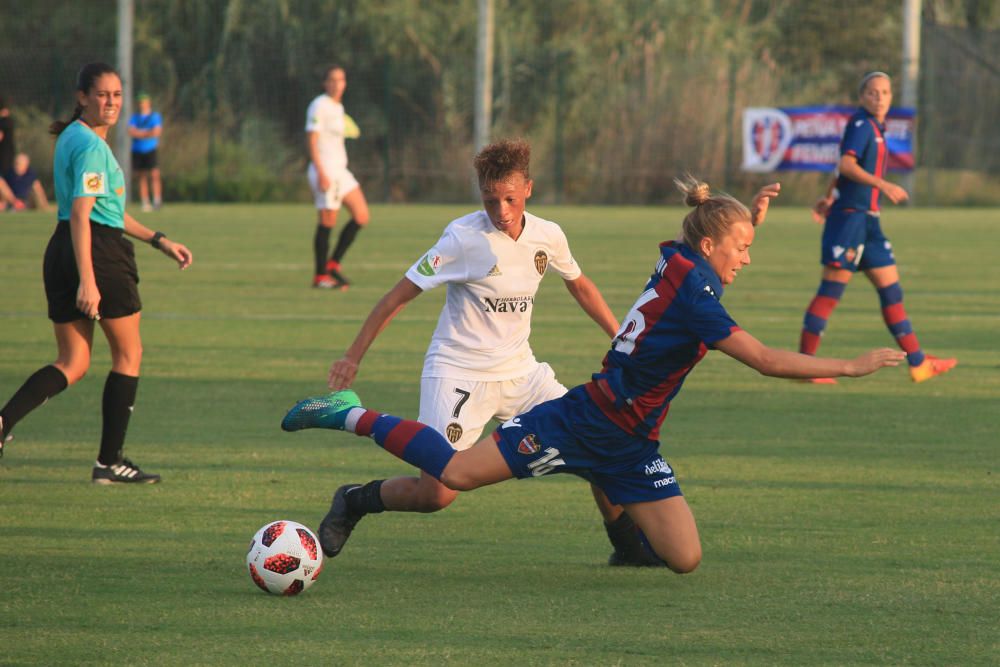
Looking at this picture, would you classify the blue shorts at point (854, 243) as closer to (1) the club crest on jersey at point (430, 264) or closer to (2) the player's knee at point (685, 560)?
(1) the club crest on jersey at point (430, 264)

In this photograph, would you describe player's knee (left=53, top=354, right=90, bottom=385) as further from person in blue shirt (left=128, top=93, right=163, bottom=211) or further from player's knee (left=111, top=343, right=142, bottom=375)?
person in blue shirt (left=128, top=93, right=163, bottom=211)

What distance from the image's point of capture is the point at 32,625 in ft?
15.5

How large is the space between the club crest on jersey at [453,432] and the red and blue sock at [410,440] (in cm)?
21

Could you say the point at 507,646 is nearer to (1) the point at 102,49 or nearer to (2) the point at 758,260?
(2) the point at 758,260

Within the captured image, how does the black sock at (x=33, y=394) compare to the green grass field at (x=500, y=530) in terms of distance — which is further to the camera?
the black sock at (x=33, y=394)

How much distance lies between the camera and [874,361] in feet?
15.4

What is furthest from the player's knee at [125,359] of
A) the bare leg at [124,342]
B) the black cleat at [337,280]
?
the black cleat at [337,280]

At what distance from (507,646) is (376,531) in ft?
5.54

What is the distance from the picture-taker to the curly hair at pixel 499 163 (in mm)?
5527

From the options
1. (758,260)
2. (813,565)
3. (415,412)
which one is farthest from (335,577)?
(758,260)

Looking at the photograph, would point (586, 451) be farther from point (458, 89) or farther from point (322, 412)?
point (458, 89)

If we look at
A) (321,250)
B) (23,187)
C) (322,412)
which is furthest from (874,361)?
(23,187)

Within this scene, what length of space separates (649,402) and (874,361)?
0.84m

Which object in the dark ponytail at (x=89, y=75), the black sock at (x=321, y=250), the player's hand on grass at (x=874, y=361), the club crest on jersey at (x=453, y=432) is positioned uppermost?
the dark ponytail at (x=89, y=75)
